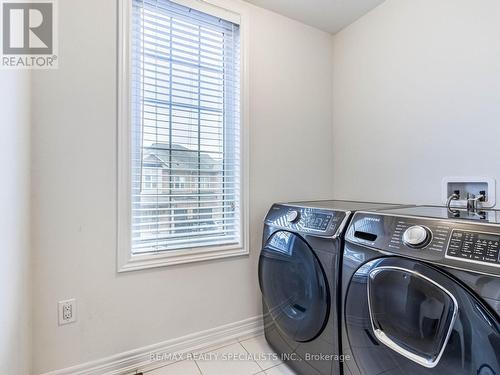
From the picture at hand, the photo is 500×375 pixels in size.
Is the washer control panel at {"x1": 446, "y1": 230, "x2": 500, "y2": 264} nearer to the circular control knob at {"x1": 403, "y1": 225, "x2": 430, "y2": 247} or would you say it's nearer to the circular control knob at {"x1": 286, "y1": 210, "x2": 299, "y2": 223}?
the circular control knob at {"x1": 403, "y1": 225, "x2": 430, "y2": 247}

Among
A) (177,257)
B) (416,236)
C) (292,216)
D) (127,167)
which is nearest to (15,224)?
(127,167)

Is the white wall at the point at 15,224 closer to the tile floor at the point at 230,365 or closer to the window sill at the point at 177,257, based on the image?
the window sill at the point at 177,257

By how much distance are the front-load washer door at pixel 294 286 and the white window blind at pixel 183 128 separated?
371 mm

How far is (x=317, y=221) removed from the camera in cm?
131

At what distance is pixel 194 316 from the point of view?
166 cm

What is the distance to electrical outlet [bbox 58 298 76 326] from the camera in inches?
51.6

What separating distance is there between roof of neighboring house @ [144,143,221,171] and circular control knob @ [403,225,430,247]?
117 cm

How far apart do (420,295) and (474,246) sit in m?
0.22

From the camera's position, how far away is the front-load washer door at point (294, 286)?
49.1 inches

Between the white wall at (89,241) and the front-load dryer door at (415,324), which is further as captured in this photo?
the white wall at (89,241)

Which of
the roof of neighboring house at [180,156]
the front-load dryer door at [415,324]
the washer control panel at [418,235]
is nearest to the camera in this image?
the front-load dryer door at [415,324]

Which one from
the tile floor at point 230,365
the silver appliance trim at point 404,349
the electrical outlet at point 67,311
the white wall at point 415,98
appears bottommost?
the tile floor at point 230,365

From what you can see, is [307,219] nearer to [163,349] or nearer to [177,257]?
[177,257]

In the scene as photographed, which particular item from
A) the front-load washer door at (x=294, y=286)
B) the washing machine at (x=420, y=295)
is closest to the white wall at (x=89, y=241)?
the front-load washer door at (x=294, y=286)
